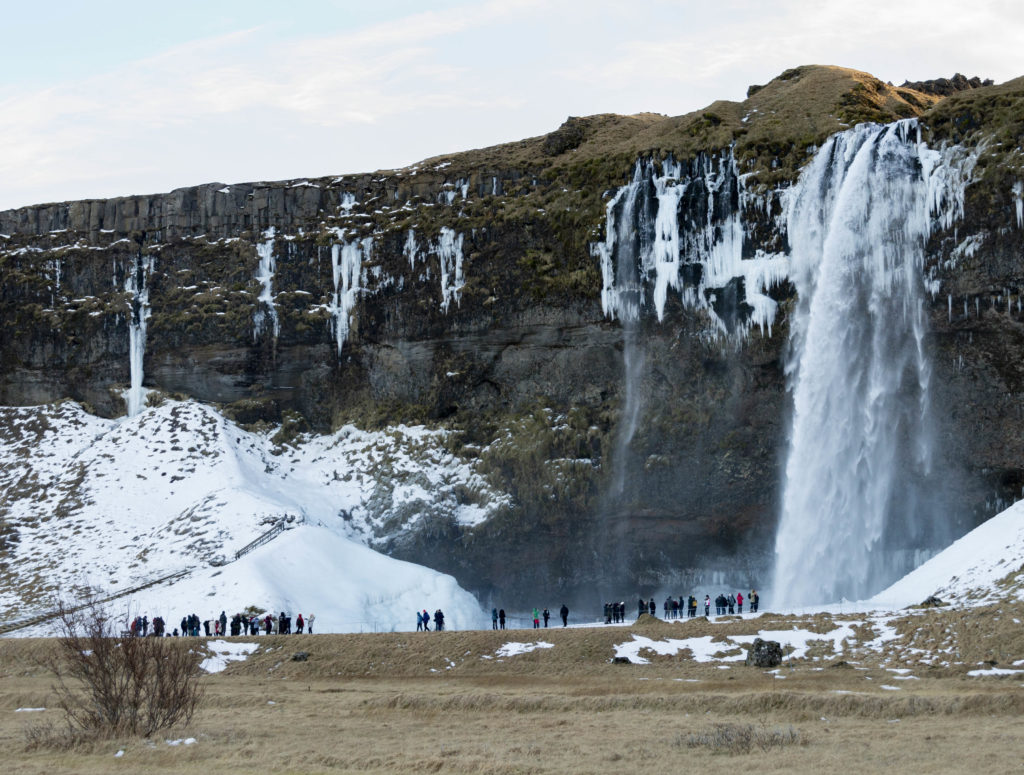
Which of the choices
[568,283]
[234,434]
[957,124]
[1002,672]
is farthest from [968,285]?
[234,434]

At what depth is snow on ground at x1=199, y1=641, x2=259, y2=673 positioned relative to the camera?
38.2 metres

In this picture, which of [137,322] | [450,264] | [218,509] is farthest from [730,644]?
[137,322]

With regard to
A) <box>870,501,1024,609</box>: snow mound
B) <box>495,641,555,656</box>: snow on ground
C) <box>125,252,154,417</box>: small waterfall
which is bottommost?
<box>495,641,555,656</box>: snow on ground

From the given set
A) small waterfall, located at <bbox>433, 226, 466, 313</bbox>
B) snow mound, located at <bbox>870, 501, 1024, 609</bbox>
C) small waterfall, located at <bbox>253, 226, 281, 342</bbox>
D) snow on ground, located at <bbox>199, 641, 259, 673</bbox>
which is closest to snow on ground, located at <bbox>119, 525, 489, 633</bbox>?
snow on ground, located at <bbox>199, 641, 259, 673</bbox>

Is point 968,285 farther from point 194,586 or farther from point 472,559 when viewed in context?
point 194,586

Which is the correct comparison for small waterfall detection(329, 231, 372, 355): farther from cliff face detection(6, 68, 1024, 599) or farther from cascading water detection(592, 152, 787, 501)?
cascading water detection(592, 152, 787, 501)

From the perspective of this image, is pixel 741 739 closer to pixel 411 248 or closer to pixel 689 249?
pixel 689 249

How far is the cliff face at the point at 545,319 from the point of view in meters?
51.2

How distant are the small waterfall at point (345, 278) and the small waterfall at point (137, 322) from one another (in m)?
10.7

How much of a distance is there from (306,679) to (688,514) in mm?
23413

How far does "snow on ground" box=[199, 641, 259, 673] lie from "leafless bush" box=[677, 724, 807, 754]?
1866cm

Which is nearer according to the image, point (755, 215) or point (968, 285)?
point (968, 285)

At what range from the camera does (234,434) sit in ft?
208

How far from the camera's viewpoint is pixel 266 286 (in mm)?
66875
